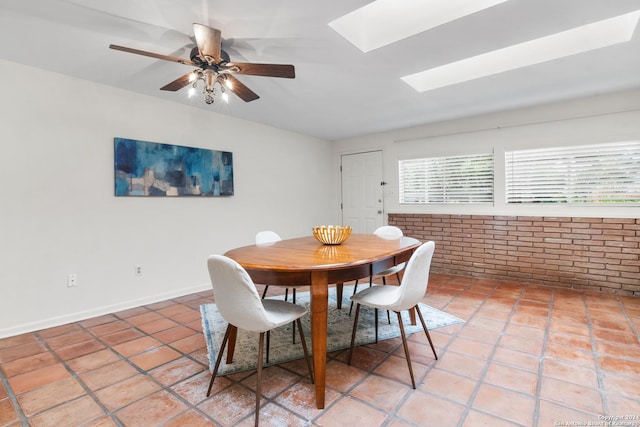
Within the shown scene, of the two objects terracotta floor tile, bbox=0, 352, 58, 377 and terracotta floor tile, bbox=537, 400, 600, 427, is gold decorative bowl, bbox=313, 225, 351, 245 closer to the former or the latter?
terracotta floor tile, bbox=537, 400, 600, 427

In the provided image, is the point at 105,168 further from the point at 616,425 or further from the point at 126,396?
the point at 616,425

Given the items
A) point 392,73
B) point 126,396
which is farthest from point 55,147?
point 392,73

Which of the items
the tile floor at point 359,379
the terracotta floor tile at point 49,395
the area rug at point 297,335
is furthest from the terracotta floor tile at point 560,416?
the terracotta floor tile at point 49,395

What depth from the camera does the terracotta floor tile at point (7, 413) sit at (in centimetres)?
150

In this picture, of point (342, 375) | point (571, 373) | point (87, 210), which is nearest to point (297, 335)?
point (342, 375)

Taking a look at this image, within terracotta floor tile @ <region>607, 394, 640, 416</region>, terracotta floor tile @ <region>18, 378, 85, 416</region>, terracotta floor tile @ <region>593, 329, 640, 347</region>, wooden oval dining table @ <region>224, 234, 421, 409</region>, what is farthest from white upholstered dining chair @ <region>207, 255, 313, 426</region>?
terracotta floor tile @ <region>593, 329, 640, 347</region>

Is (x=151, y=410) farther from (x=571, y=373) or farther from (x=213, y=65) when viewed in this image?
(x=571, y=373)

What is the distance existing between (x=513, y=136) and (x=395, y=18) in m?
2.71

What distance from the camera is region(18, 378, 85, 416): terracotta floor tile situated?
63.7 inches

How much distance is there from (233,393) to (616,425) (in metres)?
1.91

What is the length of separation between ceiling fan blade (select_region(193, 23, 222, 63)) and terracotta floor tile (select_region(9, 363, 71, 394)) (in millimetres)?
2211

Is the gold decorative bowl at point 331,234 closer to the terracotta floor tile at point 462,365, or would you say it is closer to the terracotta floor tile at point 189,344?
the terracotta floor tile at point 462,365

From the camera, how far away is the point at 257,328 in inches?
60.3

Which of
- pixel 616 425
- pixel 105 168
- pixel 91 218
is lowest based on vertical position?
pixel 616 425
